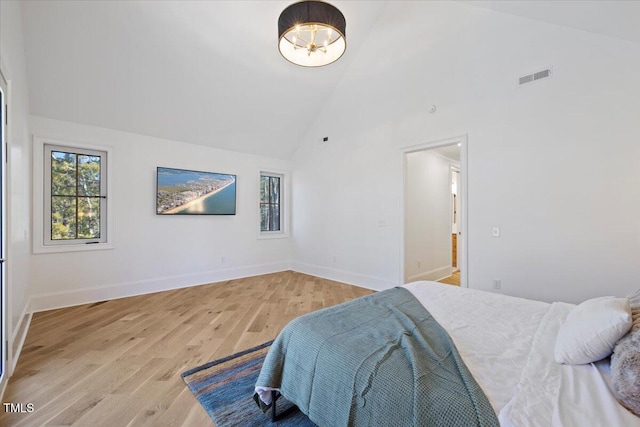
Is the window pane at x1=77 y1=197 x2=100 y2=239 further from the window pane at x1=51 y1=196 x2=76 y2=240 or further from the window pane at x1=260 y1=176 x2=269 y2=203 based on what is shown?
the window pane at x1=260 y1=176 x2=269 y2=203

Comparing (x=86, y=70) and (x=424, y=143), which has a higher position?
(x=86, y=70)

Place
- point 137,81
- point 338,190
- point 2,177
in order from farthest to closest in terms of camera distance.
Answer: point 338,190 → point 137,81 → point 2,177

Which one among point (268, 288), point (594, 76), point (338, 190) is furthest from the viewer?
point (338, 190)

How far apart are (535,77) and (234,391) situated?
4008mm

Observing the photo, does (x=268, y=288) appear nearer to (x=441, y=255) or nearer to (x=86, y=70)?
(x=441, y=255)

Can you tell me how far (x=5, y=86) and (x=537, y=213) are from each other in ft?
15.7

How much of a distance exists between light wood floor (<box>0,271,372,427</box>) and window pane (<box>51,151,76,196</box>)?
1537 millimetres

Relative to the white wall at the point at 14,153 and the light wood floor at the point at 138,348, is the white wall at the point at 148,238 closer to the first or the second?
the light wood floor at the point at 138,348

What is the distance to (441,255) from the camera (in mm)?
5160

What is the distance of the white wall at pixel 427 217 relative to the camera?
4.39 m

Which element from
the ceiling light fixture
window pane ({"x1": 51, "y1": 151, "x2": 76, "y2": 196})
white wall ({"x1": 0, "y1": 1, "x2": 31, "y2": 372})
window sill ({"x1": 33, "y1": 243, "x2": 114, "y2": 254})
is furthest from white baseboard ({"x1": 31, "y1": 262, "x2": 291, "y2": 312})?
the ceiling light fixture

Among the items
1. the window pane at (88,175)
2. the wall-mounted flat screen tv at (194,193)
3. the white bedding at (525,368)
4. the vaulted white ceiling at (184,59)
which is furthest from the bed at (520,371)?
the window pane at (88,175)

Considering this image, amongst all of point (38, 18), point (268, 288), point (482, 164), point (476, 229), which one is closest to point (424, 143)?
point (482, 164)

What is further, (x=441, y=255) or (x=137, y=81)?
(x=441, y=255)
